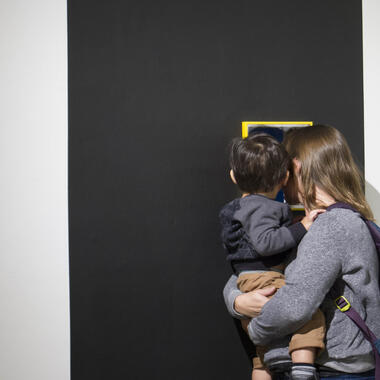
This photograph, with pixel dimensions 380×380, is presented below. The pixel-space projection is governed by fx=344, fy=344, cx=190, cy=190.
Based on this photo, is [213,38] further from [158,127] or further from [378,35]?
[378,35]

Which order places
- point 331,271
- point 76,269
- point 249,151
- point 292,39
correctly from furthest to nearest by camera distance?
point 292,39, point 76,269, point 249,151, point 331,271

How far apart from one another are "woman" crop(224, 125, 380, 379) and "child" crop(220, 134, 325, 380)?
4.5 inches

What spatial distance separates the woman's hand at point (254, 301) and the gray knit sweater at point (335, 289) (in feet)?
0.26

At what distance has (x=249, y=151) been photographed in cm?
164

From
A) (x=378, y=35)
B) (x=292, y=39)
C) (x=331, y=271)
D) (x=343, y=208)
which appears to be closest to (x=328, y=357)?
(x=331, y=271)

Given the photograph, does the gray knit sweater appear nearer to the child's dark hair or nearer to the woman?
the woman

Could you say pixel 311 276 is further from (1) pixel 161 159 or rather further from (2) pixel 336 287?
(1) pixel 161 159

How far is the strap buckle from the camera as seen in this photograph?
52.9 inches

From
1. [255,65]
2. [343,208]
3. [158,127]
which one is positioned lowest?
[343,208]

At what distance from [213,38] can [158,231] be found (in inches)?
45.1

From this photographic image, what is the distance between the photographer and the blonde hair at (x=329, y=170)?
4.78ft

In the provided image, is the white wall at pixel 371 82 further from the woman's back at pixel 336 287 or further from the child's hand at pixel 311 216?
the woman's back at pixel 336 287

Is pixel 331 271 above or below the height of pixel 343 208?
below

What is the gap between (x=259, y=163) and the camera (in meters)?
1.61
